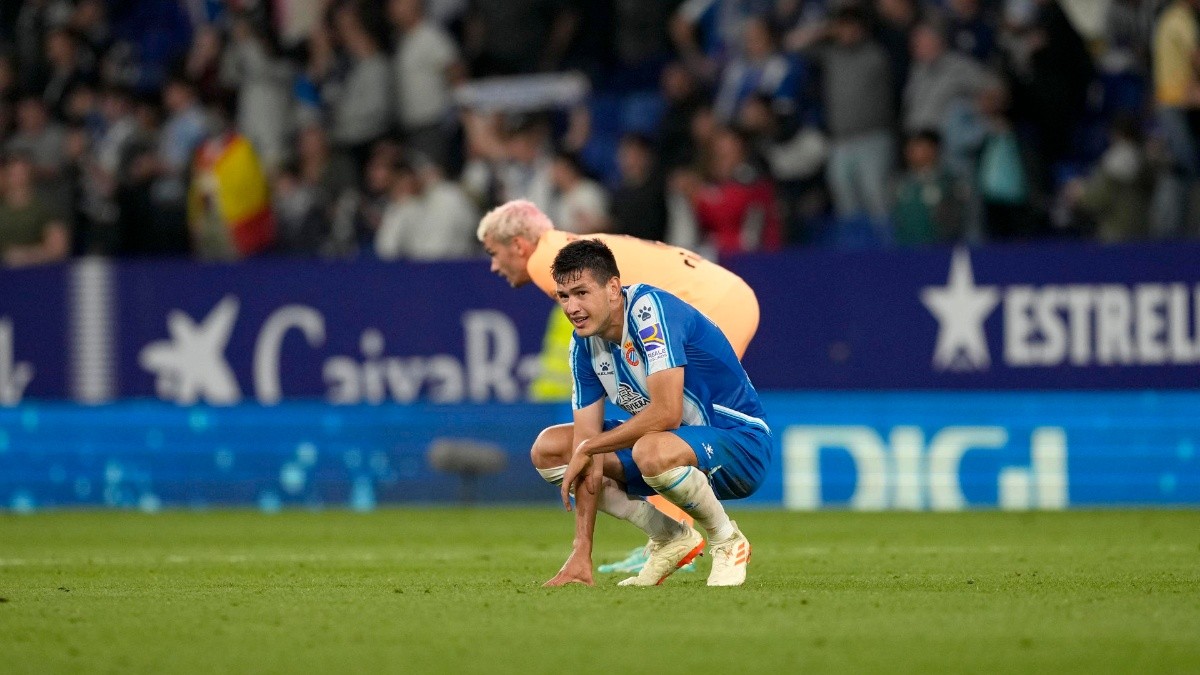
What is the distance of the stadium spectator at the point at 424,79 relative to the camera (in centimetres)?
1788

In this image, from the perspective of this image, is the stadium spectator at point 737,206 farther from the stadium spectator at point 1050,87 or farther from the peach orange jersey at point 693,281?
the peach orange jersey at point 693,281

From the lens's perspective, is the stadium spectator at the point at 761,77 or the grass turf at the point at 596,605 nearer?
the grass turf at the point at 596,605

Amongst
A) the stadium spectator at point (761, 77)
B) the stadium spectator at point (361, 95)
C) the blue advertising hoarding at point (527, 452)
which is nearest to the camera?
the blue advertising hoarding at point (527, 452)

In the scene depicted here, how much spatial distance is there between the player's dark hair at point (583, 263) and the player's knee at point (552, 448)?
0.98 meters

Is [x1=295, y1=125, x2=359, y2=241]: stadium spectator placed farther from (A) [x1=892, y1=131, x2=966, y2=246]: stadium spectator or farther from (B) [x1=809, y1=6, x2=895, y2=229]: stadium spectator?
(A) [x1=892, y1=131, x2=966, y2=246]: stadium spectator

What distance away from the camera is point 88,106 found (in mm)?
19547

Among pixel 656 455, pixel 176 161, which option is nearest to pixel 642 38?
pixel 176 161

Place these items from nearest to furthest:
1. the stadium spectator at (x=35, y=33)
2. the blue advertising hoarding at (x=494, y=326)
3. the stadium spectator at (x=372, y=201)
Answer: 1. the blue advertising hoarding at (x=494, y=326)
2. the stadium spectator at (x=372, y=201)
3. the stadium spectator at (x=35, y=33)

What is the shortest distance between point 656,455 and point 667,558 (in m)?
0.85

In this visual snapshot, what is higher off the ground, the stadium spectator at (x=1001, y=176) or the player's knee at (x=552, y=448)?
the stadium spectator at (x=1001, y=176)

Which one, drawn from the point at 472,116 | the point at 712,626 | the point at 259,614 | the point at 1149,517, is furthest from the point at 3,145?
the point at 712,626

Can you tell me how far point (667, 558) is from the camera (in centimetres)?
839

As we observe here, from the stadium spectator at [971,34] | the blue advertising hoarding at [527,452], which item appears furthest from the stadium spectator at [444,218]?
the stadium spectator at [971,34]

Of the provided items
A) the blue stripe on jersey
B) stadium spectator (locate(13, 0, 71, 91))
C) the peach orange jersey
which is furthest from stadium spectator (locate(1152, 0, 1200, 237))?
stadium spectator (locate(13, 0, 71, 91))
